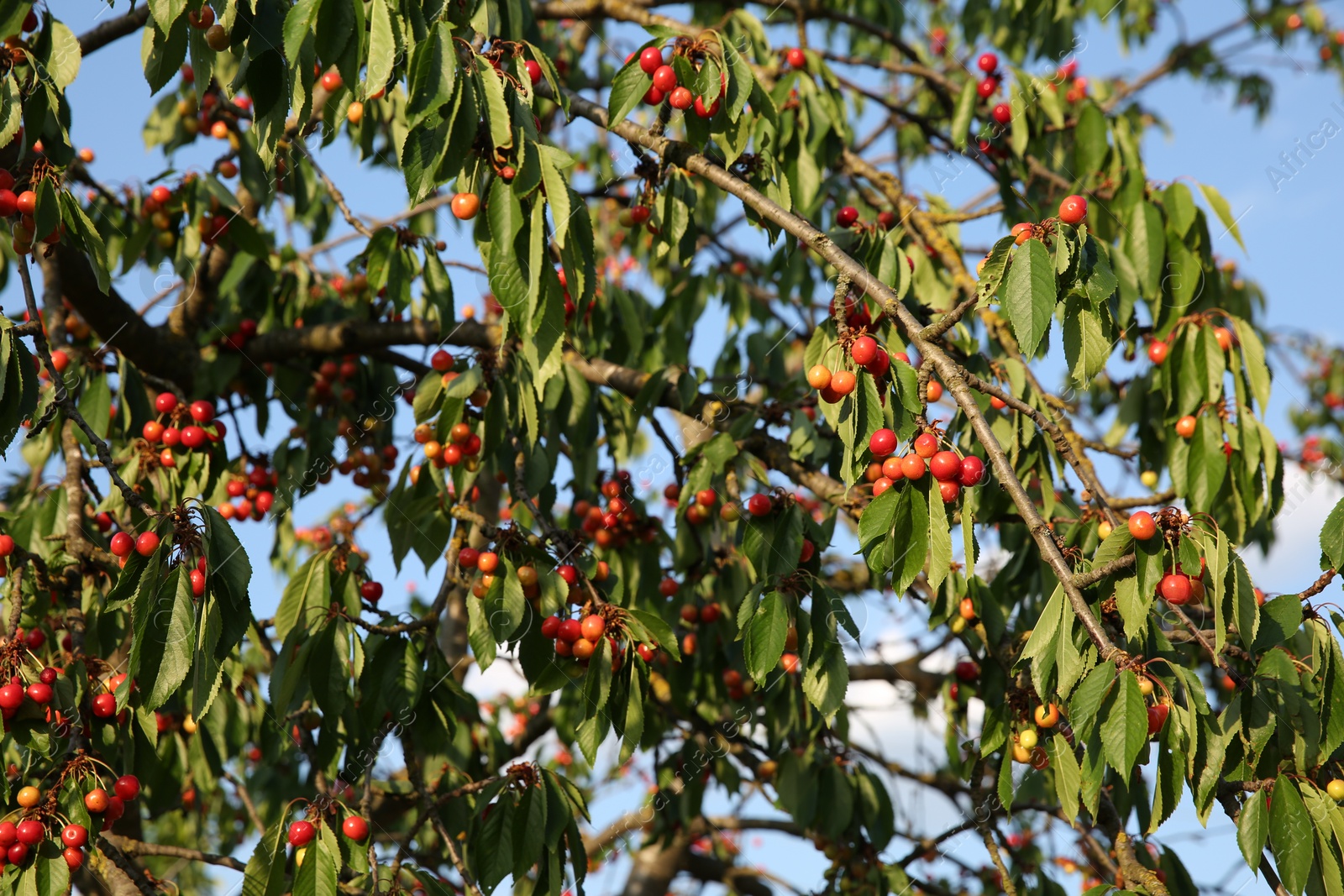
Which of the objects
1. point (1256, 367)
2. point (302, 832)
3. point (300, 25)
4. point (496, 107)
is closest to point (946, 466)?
point (496, 107)

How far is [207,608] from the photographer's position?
1750 mm

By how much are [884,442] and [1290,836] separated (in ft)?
2.88

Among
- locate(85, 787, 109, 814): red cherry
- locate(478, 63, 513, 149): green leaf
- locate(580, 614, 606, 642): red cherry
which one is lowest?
locate(85, 787, 109, 814): red cherry

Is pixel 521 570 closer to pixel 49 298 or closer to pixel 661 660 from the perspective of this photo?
pixel 661 660

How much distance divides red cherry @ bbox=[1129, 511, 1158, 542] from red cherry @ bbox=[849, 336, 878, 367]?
0.47m

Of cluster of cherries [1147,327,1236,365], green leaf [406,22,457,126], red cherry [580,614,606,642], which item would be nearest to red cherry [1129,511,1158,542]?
red cherry [580,614,606,642]

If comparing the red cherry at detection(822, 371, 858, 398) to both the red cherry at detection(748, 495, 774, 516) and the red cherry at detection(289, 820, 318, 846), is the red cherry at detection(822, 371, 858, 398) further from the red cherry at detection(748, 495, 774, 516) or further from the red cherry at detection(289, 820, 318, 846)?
the red cherry at detection(289, 820, 318, 846)

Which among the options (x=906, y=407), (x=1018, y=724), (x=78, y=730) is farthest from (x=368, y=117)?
(x=1018, y=724)

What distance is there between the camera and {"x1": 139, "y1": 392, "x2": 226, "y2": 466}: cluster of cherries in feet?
9.75

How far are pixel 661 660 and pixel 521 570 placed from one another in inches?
34.2

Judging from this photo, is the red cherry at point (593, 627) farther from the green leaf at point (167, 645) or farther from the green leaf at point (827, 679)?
A: the green leaf at point (167, 645)

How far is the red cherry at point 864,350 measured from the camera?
177 cm

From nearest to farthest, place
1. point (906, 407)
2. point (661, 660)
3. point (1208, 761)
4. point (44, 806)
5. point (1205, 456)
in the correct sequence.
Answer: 1. point (1208, 761)
2. point (906, 407)
3. point (44, 806)
4. point (1205, 456)
5. point (661, 660)

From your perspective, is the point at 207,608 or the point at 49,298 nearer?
the point at 207,608
